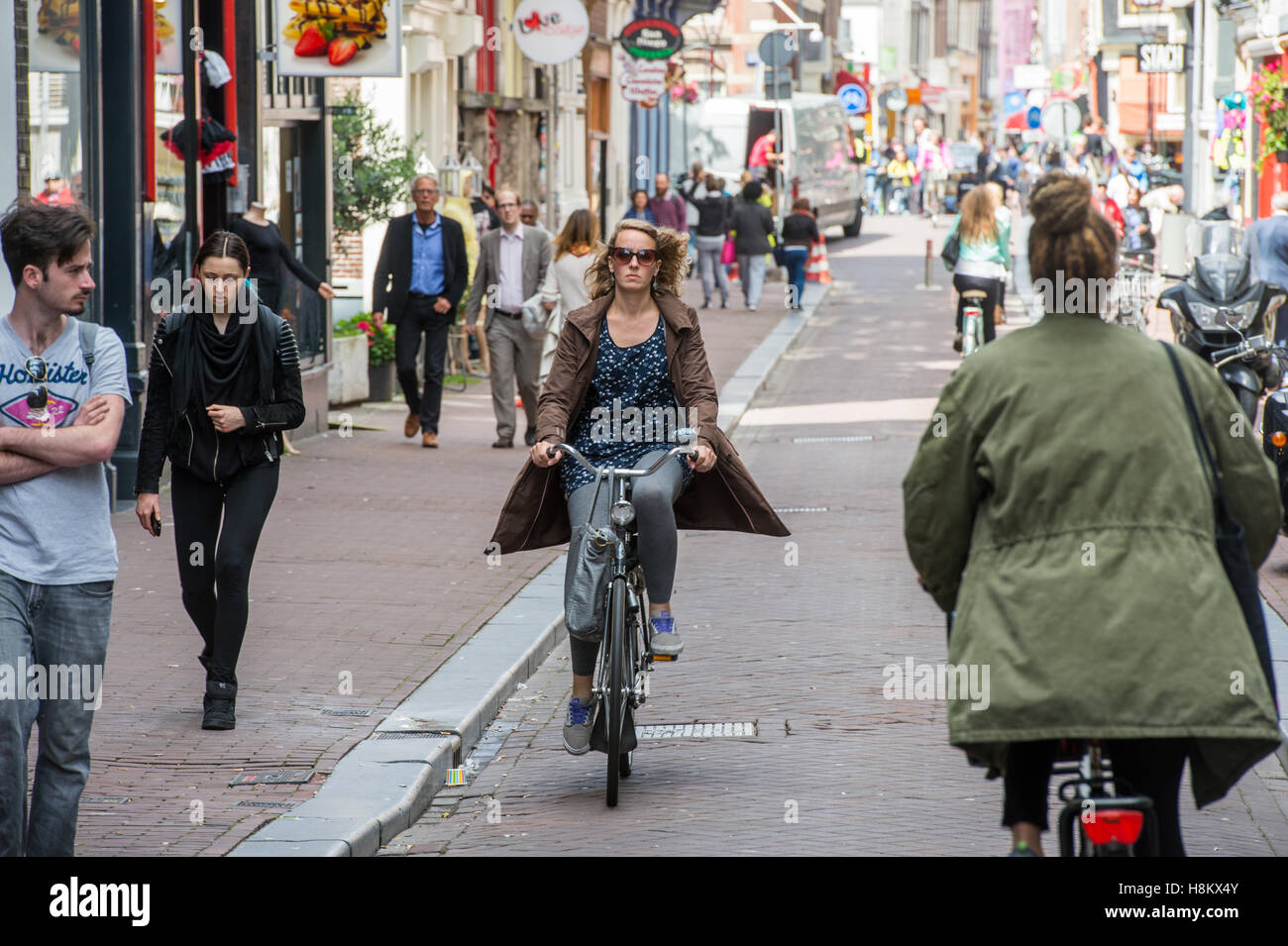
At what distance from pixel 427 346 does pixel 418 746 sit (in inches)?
333

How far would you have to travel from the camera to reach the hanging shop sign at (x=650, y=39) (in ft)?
108

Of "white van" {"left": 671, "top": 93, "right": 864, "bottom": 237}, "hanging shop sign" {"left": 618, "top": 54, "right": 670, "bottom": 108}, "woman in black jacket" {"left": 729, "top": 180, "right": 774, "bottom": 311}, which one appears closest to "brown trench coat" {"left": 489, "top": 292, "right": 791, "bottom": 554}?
"woman in black jacket" {"left": 729, "top": 180, "right": 774, "bottom": 311}

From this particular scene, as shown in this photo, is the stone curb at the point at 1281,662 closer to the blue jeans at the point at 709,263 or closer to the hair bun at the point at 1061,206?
the hair bun at the point at 1061,206

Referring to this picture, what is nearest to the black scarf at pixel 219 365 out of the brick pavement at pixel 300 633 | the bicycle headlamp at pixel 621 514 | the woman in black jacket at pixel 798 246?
the brick pavement at pixel 300 633

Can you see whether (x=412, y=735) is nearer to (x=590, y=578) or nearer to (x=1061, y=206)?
(x=590, y=578)

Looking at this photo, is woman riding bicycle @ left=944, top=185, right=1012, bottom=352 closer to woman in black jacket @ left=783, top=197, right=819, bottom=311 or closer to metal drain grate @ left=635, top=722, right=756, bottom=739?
woman in black jacket @ left=783, top=197, right=819, bottom=311

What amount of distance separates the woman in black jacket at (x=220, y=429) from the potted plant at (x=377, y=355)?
1054 cm

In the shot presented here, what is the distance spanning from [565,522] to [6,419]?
7.61 feet

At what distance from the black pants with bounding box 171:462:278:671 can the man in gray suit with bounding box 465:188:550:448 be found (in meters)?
7.45

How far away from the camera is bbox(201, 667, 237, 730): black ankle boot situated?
22.9 ft

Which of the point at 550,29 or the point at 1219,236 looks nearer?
the point at 1219,236

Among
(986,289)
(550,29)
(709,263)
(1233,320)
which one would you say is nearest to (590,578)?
(1233,320)

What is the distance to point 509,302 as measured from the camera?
14.7 meters
